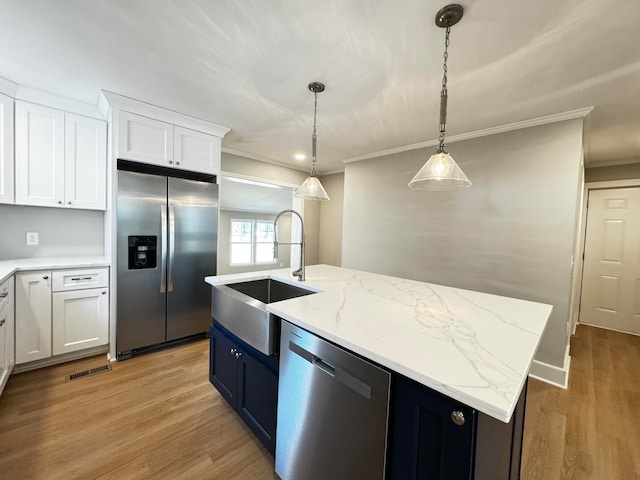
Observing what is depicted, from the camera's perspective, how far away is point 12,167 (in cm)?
227

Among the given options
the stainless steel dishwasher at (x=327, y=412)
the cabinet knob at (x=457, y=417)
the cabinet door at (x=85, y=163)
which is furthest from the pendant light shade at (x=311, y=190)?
the cabinet door at (x=85, y=163)

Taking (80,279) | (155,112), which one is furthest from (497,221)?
(80,279)

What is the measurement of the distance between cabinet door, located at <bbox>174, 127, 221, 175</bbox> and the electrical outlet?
150 centimetres

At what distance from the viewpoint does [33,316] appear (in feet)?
7.30

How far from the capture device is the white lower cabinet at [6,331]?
6.07 feet

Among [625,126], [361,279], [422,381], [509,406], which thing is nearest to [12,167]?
[361,279]

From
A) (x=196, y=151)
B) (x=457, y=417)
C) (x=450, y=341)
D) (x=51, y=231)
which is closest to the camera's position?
(x=457, y=417)

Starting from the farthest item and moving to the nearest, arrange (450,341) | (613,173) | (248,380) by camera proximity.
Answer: (613,173) < (248,380) < (450,341)

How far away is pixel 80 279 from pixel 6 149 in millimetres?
1204

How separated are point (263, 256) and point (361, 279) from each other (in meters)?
3.08

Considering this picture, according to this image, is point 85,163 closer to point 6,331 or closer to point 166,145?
point 166,145

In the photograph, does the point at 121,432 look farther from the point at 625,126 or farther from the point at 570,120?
the point at 625,126

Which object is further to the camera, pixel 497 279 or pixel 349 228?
pixel 349 228

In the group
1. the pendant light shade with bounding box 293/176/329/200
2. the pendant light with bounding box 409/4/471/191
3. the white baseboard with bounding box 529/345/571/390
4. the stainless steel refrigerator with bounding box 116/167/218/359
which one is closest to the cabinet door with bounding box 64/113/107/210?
the stainless steel refrigerator with bounding box 116/167/218/359
